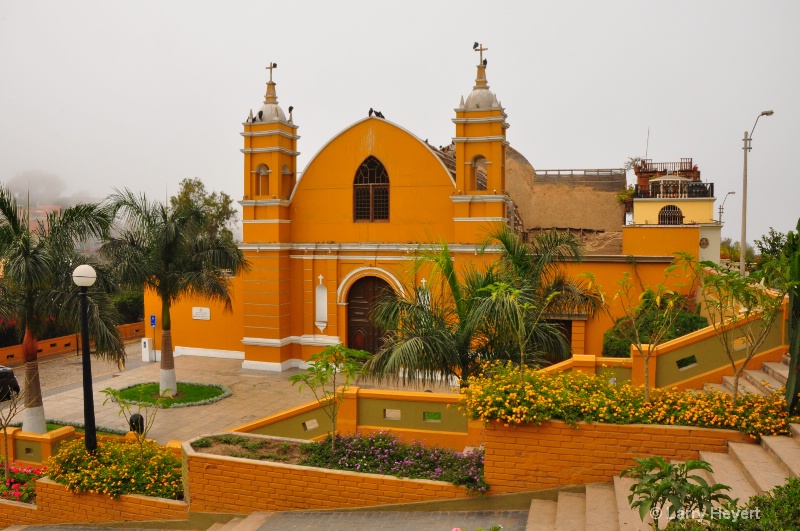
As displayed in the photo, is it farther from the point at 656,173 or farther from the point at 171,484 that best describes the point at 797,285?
the point at 656,173

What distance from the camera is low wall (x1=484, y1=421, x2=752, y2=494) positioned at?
7.09m

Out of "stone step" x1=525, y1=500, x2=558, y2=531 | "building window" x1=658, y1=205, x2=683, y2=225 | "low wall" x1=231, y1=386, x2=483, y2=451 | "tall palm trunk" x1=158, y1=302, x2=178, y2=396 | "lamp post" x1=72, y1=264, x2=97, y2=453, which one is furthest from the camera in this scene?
"building window" x1=658, y1=205, x2=683, y2=225

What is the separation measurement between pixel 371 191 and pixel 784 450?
47.7 ft

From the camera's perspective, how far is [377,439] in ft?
28.4

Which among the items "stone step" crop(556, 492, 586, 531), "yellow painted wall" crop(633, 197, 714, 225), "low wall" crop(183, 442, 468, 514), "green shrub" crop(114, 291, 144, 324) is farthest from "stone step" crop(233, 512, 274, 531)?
"green shrub" crop(114, 291, 144, 324)

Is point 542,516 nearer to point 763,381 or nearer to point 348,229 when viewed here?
point 763,381

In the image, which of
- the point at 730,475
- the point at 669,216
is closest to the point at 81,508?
the point at 730,475

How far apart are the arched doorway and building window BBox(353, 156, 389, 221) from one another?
204 cm

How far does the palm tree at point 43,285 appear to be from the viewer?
1179 centimetres

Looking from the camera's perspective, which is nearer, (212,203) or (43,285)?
(43,285)

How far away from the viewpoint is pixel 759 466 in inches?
249

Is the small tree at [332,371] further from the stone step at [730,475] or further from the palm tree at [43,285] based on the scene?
the palm tree at [43,285]

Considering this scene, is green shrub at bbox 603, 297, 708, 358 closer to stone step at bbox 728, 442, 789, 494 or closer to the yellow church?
the yellow church

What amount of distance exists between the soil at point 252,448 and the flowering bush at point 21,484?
2.93 m
